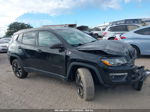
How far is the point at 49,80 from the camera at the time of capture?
419 centimetres

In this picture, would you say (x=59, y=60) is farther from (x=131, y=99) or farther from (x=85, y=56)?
(x=131, y=99)

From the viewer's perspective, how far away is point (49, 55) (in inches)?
132

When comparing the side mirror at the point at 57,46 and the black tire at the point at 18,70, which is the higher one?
the side mirror at the point at 57,46

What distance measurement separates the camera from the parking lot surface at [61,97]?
2.74m

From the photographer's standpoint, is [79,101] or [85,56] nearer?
[85,56]

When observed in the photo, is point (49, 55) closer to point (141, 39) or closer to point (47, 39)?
point (47, 39)

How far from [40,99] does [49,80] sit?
1130mm

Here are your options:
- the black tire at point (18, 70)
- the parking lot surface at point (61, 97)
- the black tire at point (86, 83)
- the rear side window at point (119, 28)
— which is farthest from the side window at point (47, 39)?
the rear side window at point (119, 28)

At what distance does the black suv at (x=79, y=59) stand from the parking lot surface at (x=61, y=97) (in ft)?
0.76

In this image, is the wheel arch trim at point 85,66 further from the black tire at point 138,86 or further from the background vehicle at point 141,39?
the background vehicle at point 141,39

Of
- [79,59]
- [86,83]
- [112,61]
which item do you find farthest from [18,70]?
[112,61]

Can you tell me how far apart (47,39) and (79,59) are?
1.28 metres

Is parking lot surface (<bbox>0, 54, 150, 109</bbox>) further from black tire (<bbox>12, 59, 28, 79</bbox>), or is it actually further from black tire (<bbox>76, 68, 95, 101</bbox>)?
black tire (<bbox>12, 59, 28, 79</bbox>)

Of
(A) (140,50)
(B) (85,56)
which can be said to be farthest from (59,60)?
(A) (140,50)
